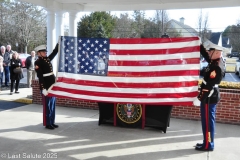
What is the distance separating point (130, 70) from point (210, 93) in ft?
5.09

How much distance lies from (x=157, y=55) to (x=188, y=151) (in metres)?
1.84

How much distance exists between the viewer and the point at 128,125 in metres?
5.79

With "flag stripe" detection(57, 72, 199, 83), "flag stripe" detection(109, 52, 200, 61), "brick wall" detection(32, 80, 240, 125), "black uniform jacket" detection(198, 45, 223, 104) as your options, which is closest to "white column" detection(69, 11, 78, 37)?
"flag stripe" detection(57, 72, 199, 83)

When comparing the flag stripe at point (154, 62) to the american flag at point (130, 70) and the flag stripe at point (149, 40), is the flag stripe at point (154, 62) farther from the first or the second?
the flag stripe at point (149, 40)

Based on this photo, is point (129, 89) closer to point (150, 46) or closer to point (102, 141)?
point (150, 46)

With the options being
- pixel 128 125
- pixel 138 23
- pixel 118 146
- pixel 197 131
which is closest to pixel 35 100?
pixel 128 125

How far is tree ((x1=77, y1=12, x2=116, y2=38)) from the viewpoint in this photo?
2802 cm

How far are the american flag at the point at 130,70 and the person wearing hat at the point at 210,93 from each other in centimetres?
32

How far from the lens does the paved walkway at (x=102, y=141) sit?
173 inches

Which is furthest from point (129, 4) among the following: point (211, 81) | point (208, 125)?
point (208, 125)

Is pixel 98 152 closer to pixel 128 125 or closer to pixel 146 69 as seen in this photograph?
pixel 128 125

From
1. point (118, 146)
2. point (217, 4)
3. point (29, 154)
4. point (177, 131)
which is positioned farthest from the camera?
point (217, 4)

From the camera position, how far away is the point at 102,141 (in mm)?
5027

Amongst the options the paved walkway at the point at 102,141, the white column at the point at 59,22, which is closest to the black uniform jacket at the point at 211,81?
the paved walkway at the point at 102,141
